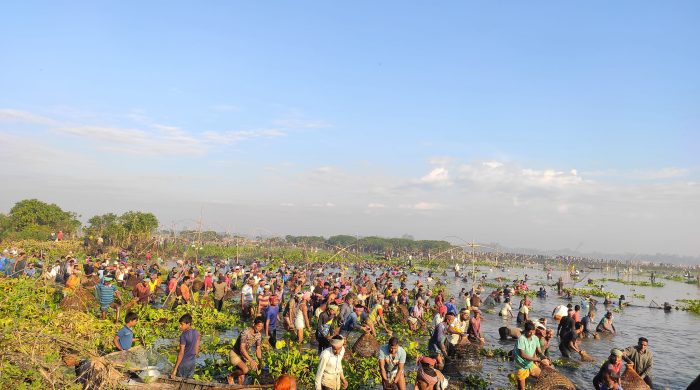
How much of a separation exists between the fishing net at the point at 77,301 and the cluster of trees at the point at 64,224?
32.9 meters

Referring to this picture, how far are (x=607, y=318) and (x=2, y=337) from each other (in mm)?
24962

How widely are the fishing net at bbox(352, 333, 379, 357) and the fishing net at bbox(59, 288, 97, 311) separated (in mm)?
9029

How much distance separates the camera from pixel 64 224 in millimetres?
52375

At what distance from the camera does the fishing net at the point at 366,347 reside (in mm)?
14031

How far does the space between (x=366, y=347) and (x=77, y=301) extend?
409 inches

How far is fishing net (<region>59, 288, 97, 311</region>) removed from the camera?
602 inches

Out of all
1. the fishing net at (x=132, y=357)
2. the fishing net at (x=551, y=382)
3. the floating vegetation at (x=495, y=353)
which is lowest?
the floating vegetation at (x=495, y=353)

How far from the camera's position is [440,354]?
42.2ft

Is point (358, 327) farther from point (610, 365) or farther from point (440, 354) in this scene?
point (610, 365)

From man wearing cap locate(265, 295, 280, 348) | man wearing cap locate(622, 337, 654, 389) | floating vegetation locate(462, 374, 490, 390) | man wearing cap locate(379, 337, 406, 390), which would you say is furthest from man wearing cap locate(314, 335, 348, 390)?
man wearing cap locate(622, 337, 654, 389)

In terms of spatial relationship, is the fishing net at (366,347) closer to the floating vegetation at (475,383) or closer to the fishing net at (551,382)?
the floating vegetation at (475,383)

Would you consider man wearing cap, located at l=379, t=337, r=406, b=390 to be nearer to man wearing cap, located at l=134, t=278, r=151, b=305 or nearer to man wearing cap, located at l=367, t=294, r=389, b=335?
man wearing cap, located at l=367, t=294, r=389, b=335

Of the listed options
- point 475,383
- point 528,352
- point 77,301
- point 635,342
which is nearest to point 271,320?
point 475,383

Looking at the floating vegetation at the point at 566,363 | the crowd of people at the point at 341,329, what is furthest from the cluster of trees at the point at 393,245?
the floating vegetation at the point at 566,363
